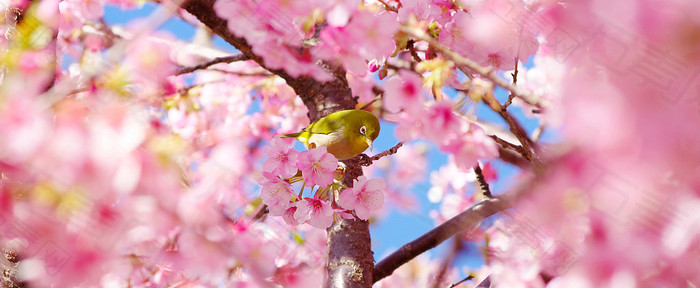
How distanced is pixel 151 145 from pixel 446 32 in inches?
40.5

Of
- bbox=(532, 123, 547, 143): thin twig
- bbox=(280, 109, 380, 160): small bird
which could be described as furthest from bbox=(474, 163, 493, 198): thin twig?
bbox=(532, 123, 547, 143): thin twig

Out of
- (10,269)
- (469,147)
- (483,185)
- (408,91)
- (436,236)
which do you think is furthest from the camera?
(483,185)

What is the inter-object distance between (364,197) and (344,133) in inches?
11.3

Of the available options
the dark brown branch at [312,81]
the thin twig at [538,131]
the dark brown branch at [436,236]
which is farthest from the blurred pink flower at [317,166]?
the thin twig at [538,131]

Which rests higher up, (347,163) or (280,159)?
(347,163)

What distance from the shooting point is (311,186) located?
5.11 feet

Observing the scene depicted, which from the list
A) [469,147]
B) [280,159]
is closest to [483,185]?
[469,147]

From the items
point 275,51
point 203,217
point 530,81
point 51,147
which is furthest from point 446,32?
point 530,81

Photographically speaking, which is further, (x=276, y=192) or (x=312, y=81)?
(x=312, y=81)

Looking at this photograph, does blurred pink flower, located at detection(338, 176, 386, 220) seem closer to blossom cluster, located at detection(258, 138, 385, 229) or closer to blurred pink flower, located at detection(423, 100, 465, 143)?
blossom cluster, located at detection(258, 138, 385, 229)

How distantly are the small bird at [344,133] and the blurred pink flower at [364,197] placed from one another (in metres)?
0.26

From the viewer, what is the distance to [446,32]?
1.70 metres

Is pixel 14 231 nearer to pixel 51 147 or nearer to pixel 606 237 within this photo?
pixel 51 147

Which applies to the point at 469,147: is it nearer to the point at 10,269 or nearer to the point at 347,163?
the point at 347,163
